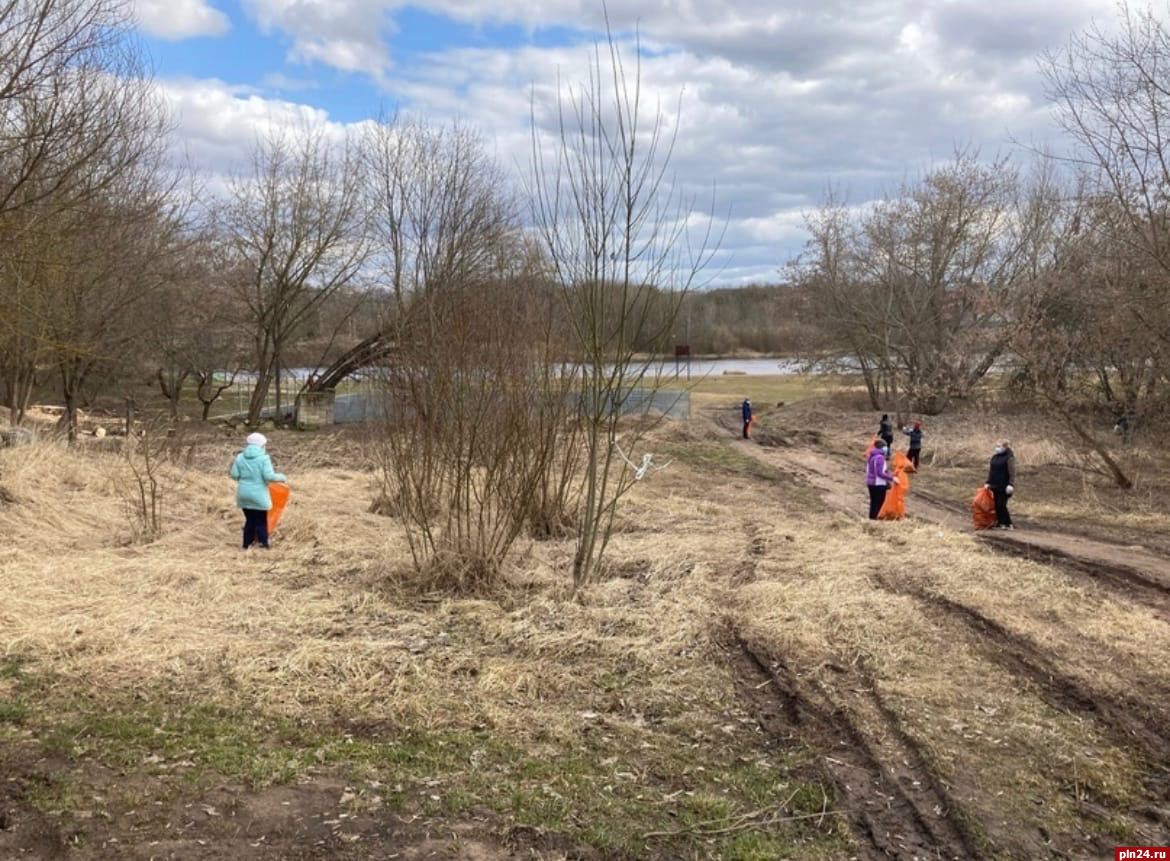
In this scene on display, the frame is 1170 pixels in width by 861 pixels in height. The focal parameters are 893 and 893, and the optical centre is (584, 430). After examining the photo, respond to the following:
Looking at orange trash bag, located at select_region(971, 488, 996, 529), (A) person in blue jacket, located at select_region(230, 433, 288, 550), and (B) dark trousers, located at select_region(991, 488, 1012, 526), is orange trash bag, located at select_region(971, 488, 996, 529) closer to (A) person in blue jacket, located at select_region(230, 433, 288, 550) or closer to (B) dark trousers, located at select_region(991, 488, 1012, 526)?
(B) dark trousers, located at select_region(991, 488, 1012, 526)

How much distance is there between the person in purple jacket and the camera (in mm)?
12664

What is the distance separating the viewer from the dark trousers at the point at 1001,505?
1238 centimetres

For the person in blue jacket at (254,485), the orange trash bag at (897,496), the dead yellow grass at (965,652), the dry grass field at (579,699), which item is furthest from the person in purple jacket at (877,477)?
the person in blue jacket at (254,485)

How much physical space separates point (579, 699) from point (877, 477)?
855cm

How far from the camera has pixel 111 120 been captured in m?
12.3

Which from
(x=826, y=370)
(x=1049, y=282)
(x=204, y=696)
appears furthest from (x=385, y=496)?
(x=826, y=370)

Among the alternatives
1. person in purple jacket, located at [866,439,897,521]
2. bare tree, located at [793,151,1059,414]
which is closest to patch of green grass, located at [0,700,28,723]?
person in purple jacket, located at [866,439,897,521]

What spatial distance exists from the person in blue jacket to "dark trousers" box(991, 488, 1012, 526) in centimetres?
942

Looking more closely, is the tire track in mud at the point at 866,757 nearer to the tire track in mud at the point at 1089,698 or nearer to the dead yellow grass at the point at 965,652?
the dead yellow grass at the point at 965,652

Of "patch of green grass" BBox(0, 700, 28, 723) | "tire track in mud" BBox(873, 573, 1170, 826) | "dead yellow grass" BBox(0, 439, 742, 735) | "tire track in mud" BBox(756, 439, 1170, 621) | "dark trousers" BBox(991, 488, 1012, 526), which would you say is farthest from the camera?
"dark trousers" BBox(991, 488, 1012, 526)

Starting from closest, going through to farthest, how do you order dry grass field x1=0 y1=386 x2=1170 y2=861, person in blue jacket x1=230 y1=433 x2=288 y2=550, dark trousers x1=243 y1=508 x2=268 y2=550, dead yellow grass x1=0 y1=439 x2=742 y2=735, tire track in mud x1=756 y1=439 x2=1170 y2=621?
dry grass field x1=0 y1=386 x2=1170 y2=861
dead yellow grass x1=0 y1=439 x2=742 y2=735
tire track in mud x1=756 y1=439 x2=1170 y2=621
person in blue jacket x1=230 y1=433 x2=288 y2=550
dark trousers x1=243 y1=508 x2=268 y2=550

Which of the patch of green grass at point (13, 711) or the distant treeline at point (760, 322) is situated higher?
the distant treeline at point (760, 322)

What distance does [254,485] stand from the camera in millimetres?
9086

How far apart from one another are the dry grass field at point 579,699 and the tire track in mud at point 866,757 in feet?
0.06
